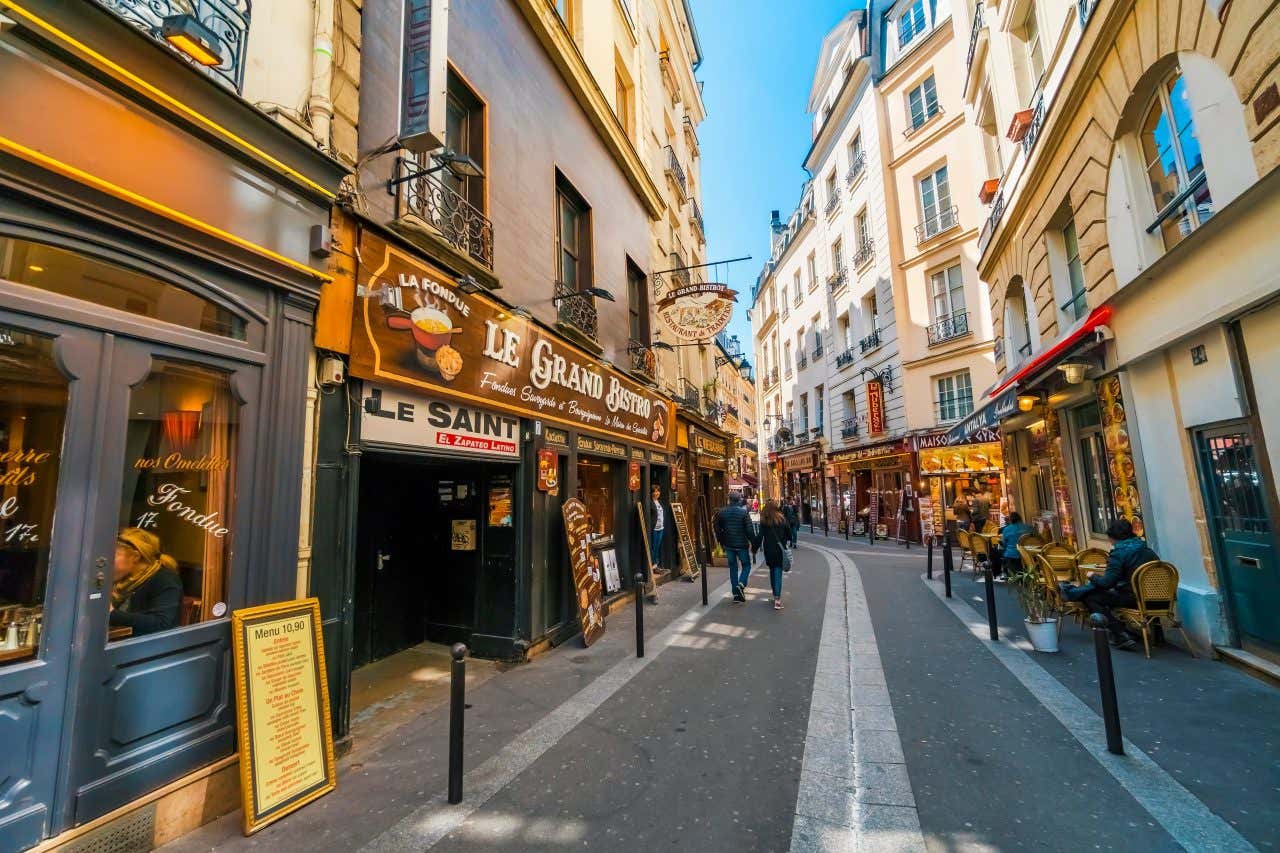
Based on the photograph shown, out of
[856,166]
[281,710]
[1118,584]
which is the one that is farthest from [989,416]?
[856,166]

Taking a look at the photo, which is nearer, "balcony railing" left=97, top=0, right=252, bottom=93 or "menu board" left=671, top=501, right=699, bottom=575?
"balcony railing" left=97, top=0, right=252, bottom=93

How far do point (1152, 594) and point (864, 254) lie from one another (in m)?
19.2

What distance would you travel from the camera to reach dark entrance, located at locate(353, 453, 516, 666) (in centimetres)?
660

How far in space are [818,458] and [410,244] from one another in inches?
999

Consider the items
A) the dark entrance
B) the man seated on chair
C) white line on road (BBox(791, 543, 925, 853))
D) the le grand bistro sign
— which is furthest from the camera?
the dark entrance

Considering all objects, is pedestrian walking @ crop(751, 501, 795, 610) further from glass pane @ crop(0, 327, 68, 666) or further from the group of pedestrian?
glass pane @ crop(0, 327, 68, 666)

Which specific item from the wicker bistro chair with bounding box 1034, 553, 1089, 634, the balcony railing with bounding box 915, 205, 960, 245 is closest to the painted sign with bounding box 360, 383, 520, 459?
the wicker bistro chair with bounding box 1034, 553, 1089, 634

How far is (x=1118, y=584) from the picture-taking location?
244 inches

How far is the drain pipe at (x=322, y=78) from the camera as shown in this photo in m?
4.34

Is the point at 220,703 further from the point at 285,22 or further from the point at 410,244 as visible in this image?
the point at 285,22

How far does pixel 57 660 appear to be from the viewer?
2.82 m

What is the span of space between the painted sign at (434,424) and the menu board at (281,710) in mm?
1558

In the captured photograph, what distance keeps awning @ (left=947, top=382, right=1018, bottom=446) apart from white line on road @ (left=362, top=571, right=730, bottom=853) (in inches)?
312

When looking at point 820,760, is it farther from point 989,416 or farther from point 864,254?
point 864,254
